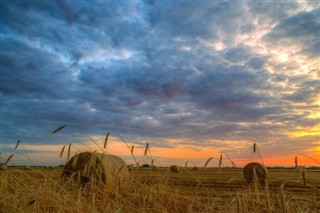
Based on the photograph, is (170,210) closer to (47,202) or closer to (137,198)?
(137,198)

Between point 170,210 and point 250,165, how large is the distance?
62.8 feet

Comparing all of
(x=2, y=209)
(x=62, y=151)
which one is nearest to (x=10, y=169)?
(x=2, y=209)

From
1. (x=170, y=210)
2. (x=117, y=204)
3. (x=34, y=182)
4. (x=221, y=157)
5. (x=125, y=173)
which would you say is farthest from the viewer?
(x=34, y=182)

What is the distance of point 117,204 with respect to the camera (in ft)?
12.3

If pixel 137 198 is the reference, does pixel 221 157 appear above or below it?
above

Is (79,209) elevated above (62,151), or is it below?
below

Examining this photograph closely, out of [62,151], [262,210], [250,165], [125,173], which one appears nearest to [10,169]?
[125,173]

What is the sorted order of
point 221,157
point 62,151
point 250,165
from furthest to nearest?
point 250,165, point 62,151, point 221,157

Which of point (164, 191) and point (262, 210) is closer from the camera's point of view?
point (262, 210)

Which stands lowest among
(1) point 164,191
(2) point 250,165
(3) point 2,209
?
(3) point 2,209

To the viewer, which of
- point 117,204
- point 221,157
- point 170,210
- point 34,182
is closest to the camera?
point 221,157

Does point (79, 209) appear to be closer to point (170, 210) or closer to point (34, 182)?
point (170, 210)

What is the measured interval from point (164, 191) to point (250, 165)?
753 inches

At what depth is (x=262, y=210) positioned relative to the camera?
157 inches
